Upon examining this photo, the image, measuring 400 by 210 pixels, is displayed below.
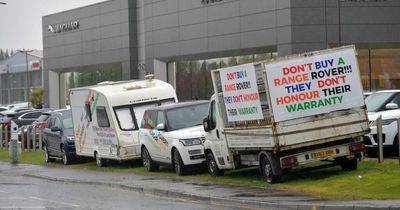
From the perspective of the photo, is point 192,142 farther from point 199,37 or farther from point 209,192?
point 199,37

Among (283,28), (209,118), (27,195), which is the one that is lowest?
(27,195)

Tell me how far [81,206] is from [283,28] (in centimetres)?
3335

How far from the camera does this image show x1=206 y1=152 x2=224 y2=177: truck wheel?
67.7 ft

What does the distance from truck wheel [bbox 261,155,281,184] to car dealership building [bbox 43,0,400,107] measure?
29795mm

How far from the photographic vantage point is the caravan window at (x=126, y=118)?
86.0ft

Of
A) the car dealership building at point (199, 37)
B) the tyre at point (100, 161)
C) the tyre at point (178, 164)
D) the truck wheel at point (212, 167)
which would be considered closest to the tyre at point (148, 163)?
the tyre at point (178, 164)

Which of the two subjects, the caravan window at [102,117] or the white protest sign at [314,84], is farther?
the caravan window at [102,117]

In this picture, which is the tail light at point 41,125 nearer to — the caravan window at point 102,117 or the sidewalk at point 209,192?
the sidewalk at point 209,192

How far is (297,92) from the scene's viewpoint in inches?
692

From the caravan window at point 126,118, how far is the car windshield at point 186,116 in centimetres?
326

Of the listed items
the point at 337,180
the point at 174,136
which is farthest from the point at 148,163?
the point at 337,180

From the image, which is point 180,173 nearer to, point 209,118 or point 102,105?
point 209,118

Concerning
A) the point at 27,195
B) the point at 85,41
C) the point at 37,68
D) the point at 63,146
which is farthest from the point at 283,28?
the point at 37,68

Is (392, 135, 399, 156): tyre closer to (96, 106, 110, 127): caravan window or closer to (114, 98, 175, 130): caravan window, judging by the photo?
(114, 98, 175, 130): caravan window
